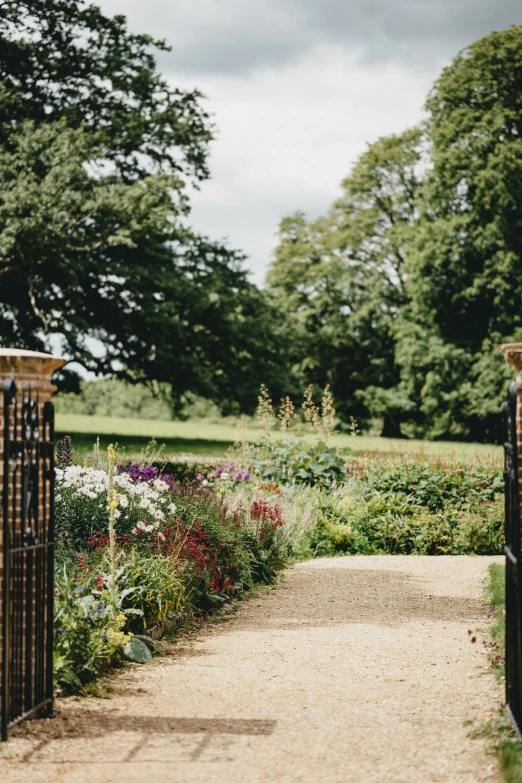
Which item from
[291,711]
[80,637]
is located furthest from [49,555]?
[291,711]

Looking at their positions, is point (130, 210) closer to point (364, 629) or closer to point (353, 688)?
point (364, 629)

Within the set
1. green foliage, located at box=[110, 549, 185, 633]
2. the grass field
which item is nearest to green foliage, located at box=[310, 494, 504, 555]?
green foliage, located at box=[110, 549, 185, 633]

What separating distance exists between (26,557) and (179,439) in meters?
23.5

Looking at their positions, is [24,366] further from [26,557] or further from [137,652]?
[137,652]

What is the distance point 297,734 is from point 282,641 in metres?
1.95

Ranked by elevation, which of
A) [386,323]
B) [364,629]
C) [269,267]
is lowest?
[364,629]

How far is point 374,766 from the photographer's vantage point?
3514 millimetres

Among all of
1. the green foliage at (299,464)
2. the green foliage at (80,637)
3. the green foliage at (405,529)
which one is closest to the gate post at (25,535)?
the green foliage at (80,637)

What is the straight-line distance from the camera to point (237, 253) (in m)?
25.2

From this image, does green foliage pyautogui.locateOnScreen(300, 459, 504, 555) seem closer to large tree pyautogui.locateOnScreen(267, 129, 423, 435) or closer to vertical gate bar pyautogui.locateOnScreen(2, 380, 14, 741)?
vertical gate bar pyautogui.locateOnScreen(2, 380, 14, 741)

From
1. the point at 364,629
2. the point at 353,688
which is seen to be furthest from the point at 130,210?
the point at 353,688

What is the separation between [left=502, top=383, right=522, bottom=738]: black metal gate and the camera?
3.82 m

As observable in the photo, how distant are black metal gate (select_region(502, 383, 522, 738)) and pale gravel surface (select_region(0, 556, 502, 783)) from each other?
259mm

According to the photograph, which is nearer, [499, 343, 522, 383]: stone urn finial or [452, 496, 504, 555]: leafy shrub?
[499, 343, 522, 383]: stone urn finial
